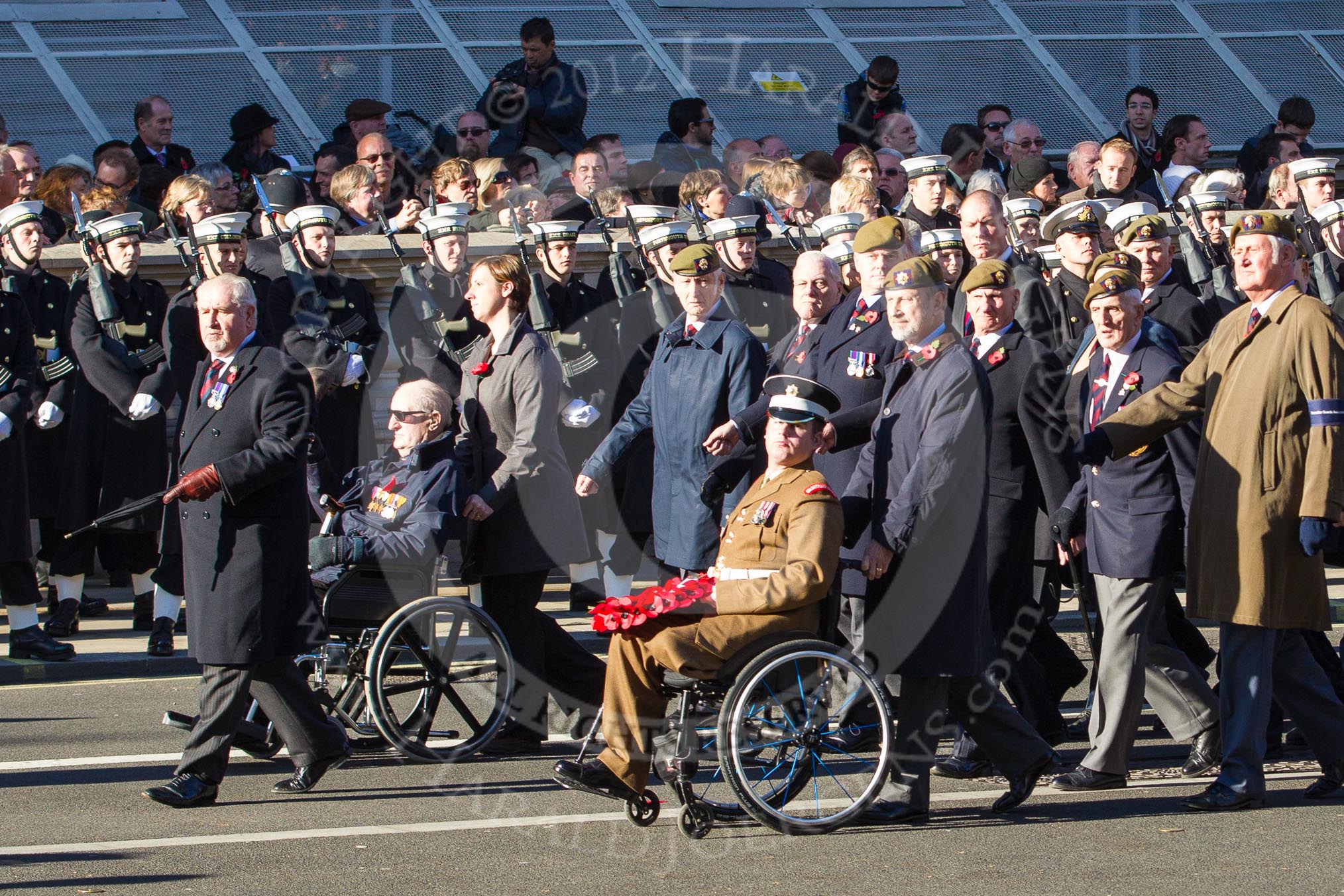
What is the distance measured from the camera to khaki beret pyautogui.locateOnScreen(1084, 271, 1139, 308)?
7.62 m

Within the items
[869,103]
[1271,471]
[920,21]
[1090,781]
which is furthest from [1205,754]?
[920,21]

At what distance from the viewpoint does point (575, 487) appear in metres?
8.45

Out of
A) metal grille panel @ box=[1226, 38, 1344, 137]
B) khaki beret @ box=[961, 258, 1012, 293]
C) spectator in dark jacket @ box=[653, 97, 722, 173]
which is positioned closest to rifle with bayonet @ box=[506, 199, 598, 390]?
spectator in dark jacket @ box=[653, 97, 722, 173]

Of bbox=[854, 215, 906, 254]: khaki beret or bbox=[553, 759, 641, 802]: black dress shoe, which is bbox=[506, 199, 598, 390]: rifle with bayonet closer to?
bbox=[854, 215, 906, 254]: khaki beret

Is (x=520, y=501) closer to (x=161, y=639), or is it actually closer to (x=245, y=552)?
(x=245, y=552)

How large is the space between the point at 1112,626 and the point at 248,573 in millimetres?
3011

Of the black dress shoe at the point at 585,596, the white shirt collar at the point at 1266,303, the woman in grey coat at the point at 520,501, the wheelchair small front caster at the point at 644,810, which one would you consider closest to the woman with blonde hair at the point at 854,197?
the black dress shoe at the point at 585,596

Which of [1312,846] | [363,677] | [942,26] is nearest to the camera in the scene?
[1312,846]

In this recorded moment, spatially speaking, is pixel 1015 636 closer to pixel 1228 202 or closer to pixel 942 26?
pixel 1228 202

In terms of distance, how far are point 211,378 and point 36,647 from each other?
9.69 feet

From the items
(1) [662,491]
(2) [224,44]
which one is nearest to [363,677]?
(1) [662,491]

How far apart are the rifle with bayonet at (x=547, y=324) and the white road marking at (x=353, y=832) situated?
4174mm

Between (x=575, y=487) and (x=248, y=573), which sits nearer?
(x=248, y=573)

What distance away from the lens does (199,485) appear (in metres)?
7.29
